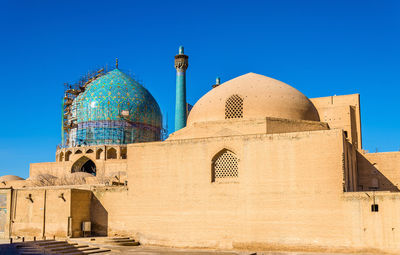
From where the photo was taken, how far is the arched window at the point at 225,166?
55.8ft

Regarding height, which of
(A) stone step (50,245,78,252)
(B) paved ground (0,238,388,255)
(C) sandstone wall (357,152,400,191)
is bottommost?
(B) paved ground (0,238,388,255)

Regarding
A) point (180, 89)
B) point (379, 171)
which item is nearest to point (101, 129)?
point (180, 89)

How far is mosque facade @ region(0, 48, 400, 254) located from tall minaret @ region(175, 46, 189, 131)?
12964 mm

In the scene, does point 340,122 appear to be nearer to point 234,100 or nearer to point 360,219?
point 234,100

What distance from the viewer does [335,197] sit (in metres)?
15.0

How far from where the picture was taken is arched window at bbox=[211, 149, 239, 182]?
17.0 metres

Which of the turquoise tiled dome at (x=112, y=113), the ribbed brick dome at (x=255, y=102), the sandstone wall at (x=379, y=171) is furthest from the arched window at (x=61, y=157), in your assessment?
the sandstone wall at (x=379, y=171)

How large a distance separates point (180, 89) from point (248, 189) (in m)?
17.7

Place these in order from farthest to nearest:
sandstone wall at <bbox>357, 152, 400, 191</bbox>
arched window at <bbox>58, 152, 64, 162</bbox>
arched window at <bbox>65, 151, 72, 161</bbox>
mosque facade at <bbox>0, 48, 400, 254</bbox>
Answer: arched window at <bbox>58, 152, 64, 162</bbox>, arched window at <bbox>65, 151, 72, 161</bbox>, sandstone wall at <bbox>357, 152, 400, 191</bbox>, mosque facade at <bbox>0, 48, 400, 254</bbox>

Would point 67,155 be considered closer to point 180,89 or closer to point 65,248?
point 180,89

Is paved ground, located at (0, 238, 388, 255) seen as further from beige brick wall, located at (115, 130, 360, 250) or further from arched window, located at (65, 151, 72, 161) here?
arched window, located at (65, 151, 72, 161)

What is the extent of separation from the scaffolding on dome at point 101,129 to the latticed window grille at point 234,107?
46.5 feet

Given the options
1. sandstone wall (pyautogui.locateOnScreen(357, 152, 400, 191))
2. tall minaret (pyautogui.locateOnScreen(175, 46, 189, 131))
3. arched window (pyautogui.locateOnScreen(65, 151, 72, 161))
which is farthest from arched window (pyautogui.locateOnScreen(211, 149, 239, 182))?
arched window (pyautogui.locateOnScreen(65, 151, 72, 161))

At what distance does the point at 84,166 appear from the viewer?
31.5 m
